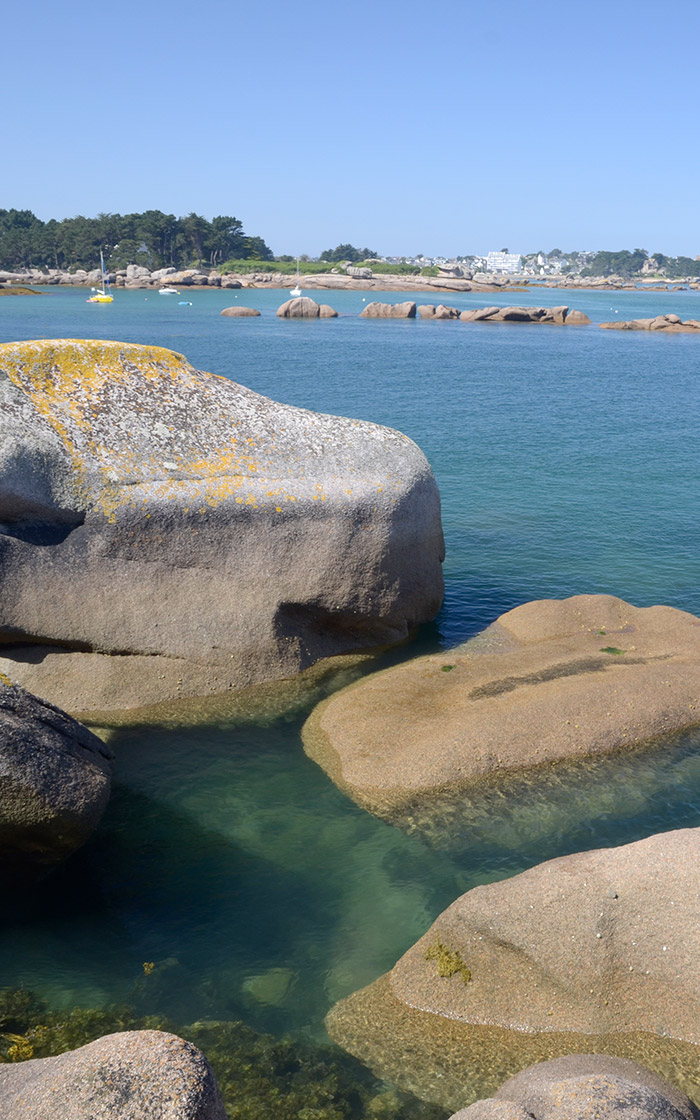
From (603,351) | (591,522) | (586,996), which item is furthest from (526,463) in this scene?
(603,351)

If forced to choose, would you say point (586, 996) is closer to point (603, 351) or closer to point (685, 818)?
point (685, 818)

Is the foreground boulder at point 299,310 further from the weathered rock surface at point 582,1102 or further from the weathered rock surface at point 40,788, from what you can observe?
the weathered rock surface at point 582,1102

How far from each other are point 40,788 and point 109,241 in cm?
17961

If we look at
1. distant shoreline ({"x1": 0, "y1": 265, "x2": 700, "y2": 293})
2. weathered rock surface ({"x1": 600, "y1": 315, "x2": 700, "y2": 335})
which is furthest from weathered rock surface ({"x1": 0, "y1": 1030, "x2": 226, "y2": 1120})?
distant shoreline ({"x1": 0, "y1": 265, "x2": 700, "y2": 293})

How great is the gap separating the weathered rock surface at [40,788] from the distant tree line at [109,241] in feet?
568

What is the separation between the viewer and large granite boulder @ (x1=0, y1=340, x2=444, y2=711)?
13938 mm

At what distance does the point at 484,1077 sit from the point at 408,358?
63.2 metres

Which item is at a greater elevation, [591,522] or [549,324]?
[549,324]

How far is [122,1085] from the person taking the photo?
5.75 m

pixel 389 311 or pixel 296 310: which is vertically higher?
pixel 389 311

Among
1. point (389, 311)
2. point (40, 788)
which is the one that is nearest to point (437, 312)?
point (389, 311)

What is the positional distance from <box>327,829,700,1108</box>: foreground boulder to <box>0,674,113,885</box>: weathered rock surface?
371 centimetres

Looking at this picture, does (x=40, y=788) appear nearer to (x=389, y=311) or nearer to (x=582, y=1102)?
(x=582, y=1102)

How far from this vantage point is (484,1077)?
319 inches
